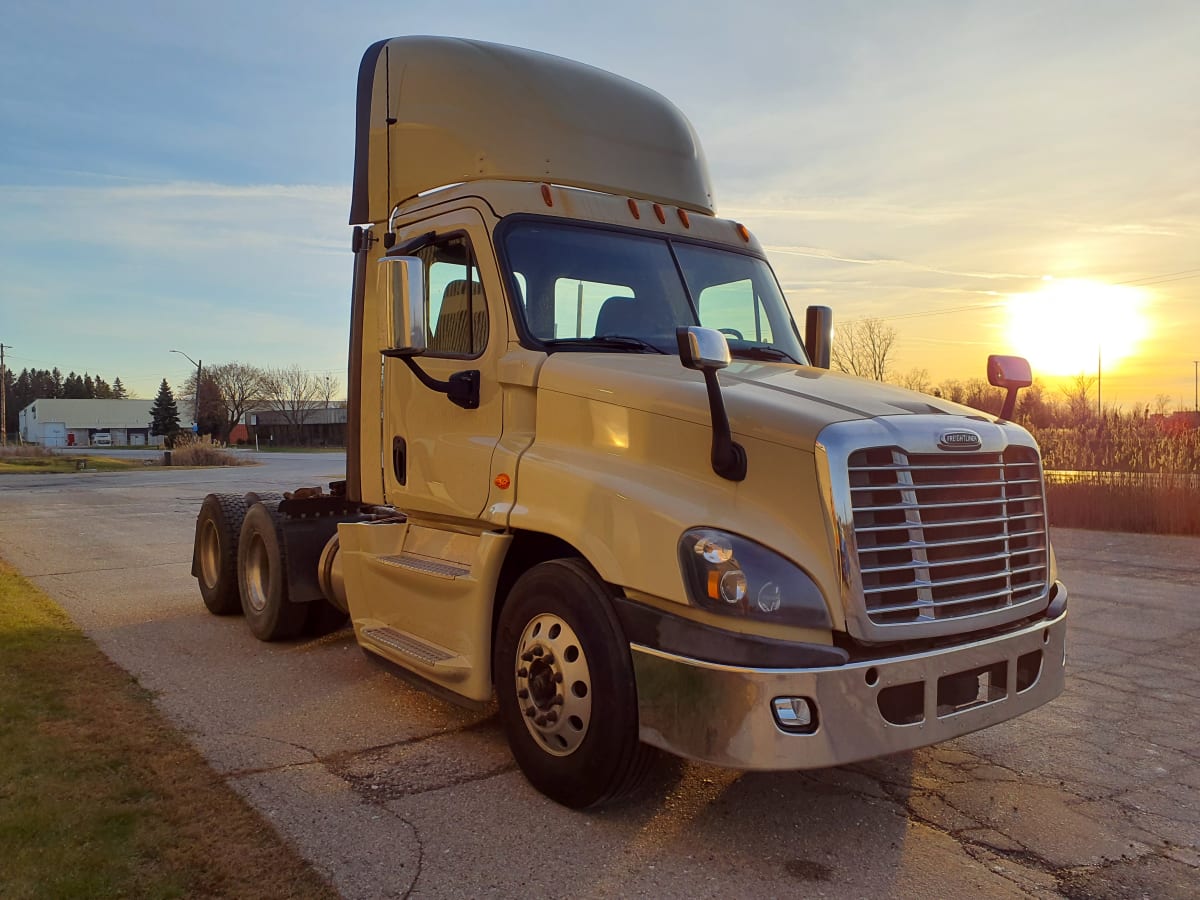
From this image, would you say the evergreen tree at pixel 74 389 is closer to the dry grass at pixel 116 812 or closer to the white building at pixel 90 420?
the white building at pixel 90 420

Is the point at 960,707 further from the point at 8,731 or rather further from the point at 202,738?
the point at 8,731

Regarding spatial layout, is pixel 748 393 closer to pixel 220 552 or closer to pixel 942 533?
pixel 942 533

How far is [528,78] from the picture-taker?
513cm

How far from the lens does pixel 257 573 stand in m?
7.07

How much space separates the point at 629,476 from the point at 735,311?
1.74m

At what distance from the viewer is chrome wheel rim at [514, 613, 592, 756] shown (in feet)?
12.2

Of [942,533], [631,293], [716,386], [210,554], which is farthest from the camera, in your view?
[210,554]

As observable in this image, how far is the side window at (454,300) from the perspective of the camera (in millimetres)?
4570

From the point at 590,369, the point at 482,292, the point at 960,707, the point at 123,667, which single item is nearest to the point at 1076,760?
the point at 960,707

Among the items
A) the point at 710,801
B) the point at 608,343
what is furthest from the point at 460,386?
the point at 710,801

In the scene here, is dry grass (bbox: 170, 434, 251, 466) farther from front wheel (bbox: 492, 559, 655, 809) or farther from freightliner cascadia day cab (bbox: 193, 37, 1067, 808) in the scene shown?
front wheel (bbox: 492, 559, 655, 809)

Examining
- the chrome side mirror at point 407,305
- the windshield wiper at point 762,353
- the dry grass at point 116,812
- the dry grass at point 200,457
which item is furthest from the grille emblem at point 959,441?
the dry grass at point 200,457

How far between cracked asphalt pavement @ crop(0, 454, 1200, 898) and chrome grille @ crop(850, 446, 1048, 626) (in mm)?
911

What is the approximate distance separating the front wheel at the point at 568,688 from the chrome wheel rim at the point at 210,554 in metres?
4.48
